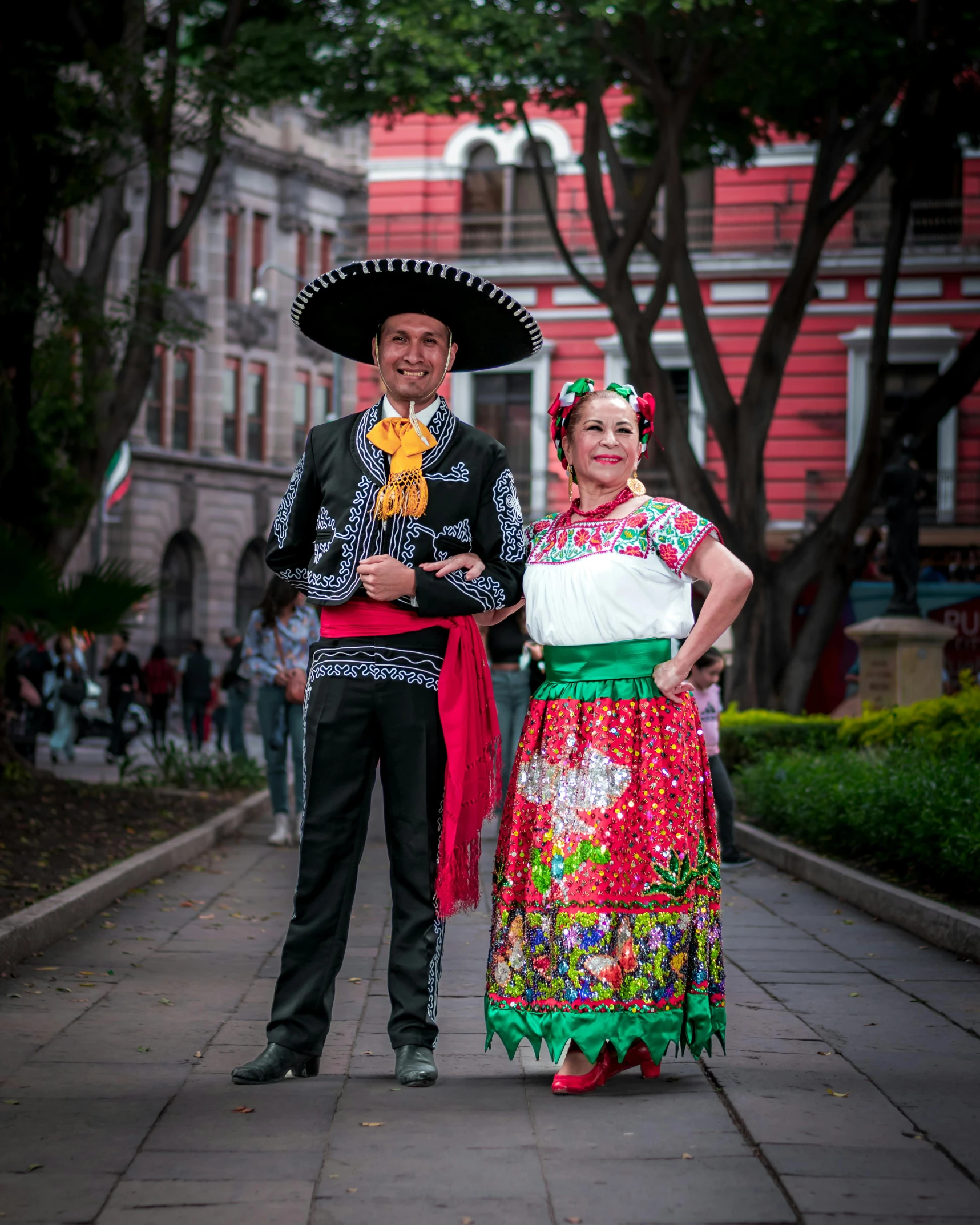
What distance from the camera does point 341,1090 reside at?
4930 mm

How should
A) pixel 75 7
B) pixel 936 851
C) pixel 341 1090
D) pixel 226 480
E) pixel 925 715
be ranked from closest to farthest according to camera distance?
pixel 341 1090
pixel 936 851
pixel 925 715
pixel 75 7
pixel 226 480

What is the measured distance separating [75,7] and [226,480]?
33.5 meters

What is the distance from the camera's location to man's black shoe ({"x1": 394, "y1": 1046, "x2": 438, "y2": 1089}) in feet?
16.4

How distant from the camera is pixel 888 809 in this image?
10.1 m

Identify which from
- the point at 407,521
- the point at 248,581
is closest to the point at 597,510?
the point at 407,521

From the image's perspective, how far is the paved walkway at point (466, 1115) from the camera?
384 cm

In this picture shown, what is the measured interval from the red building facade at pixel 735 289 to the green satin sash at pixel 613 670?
2486 centimetres

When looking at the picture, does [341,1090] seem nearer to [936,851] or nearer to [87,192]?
[936,851]

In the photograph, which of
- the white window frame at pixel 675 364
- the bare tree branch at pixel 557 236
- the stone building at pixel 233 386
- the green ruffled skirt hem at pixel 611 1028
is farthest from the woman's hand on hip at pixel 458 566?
the stone building at pixel 233 386

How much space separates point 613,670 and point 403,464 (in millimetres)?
860

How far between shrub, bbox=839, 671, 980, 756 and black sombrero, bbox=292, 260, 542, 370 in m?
6.29

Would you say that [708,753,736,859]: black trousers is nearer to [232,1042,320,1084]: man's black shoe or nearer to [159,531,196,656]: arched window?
[232,1042,320,1084]: man's black shoe

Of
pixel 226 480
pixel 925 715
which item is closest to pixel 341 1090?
pixel 925 715

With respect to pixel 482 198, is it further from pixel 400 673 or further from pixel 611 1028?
pixel 611 1028
